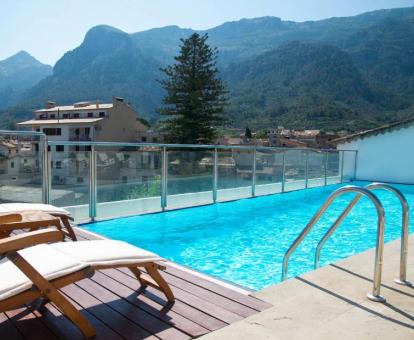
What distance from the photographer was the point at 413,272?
331 cm

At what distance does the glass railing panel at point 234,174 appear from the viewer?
8969 millimetres

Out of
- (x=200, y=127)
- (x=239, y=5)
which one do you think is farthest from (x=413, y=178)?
(x=239, y=5)

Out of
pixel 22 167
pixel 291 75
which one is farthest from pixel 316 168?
pixel 291 75

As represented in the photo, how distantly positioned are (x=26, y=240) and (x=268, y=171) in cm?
920

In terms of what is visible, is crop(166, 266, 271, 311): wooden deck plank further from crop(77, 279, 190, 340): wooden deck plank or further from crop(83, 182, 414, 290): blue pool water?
crop(83, 182, 414, 290): blue pool water

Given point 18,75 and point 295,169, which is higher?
point 18,75

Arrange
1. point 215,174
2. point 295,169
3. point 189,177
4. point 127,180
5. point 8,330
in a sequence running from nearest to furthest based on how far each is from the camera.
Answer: point 8,330 → point 127,180 → point 189,177 → point 215,174 → point 295,169

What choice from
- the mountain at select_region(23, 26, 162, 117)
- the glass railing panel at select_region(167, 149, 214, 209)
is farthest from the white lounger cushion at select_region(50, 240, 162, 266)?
the mountain at select_region(23, 26, 162, 117)

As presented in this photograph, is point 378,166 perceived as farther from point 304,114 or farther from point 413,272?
point 304,114

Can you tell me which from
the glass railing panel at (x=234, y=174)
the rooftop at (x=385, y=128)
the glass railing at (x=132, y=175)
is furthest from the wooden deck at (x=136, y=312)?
the rooftop at (x=385, y=128)

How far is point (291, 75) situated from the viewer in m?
69.8

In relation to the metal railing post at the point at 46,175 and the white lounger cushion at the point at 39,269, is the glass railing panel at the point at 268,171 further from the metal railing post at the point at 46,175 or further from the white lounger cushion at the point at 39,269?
the white lounger cushion at the point at 39,269

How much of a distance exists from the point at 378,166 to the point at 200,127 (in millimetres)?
19300

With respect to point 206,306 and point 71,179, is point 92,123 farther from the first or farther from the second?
point 206,306
